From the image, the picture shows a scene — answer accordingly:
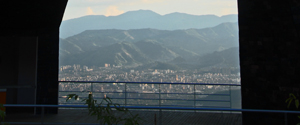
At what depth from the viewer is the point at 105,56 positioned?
112ft

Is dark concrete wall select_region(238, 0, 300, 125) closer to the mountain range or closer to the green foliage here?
the green foliage

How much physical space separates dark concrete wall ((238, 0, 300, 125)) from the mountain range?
77.2 ft

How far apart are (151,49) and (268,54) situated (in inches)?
1517

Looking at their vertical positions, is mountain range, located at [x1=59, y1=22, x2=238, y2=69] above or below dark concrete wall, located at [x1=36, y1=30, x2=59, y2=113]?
above

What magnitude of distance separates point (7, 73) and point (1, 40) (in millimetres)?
750

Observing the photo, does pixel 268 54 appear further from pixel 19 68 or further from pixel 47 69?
pixel 19 68

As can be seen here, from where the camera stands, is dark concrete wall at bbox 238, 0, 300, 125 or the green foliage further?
dark concrete wall at bbox 238, 0, 300, 125

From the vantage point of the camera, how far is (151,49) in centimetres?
4322

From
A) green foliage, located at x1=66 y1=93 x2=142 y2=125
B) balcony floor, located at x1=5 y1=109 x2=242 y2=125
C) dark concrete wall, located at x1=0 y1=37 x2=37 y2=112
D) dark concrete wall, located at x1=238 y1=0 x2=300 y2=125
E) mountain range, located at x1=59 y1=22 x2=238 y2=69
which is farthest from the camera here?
mountain range, located at x1=59 y1=22 x2=238 y2=69

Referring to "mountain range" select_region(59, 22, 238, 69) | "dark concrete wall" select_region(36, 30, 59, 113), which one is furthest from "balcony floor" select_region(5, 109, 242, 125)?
"mountain range" select_region(59, 22, 238, 69)

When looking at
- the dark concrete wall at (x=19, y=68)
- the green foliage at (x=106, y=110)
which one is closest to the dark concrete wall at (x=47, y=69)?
the dark concrete wall at (x=19, y=68)

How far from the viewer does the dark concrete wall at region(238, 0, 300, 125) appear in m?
4.29

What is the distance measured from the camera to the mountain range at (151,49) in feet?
109

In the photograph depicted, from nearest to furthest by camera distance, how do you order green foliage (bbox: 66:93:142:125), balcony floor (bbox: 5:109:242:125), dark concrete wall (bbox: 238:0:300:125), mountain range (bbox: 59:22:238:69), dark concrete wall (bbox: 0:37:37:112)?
green foliage (bbox: 66:93:142:125)
dark concrete wall (bbox: 238:0:300:125)
balcony floor (bbox: 5:109:242:125)
dark concrete wall (bbox: 0:37:37:112)
mountain range (bbox: 59:22:238:69)
